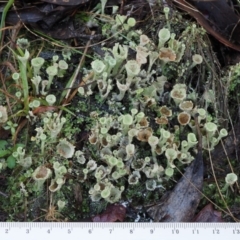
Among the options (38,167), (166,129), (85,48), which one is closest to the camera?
(38,167)

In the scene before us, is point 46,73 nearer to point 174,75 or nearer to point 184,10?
point 174,75

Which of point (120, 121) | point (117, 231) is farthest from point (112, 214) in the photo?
point (120, 121)

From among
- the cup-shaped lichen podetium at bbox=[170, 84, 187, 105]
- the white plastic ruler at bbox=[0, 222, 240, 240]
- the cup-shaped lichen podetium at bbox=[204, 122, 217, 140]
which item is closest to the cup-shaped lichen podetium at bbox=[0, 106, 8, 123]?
the white plastic ruler at bbox=[0, 222, 240, 240]

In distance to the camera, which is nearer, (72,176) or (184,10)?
(72,176)

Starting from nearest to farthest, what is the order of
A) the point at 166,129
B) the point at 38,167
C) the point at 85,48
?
the point at 38,167, the point at 166,129, the point at 85,48

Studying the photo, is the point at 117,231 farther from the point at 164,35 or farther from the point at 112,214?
the point at 164,35

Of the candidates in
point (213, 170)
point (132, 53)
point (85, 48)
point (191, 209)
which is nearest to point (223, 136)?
point (213, 170)

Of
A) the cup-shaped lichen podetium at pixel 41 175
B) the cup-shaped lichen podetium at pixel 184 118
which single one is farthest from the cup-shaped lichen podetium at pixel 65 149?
the cup-shaped lichen podetium at pixel 184 118
